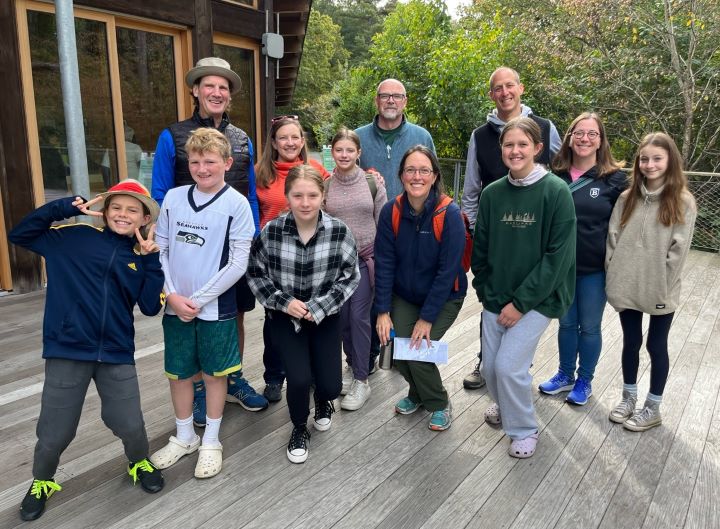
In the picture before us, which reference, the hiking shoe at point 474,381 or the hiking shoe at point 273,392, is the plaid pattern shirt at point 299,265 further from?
the hiking shoe at point 474,381

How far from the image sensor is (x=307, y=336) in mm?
2730

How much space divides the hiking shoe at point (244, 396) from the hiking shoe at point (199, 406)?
0.26 metres

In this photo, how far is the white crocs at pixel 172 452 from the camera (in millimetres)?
2605

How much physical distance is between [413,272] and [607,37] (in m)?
10.4

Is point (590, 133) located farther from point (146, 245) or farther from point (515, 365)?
point (146, 245)

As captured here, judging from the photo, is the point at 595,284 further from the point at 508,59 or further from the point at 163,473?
the point at 508,59

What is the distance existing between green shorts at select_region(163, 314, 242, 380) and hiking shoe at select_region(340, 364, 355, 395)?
97cm

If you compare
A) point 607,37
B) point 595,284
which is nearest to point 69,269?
point 595,284

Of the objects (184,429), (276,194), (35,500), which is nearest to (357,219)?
(276,194)

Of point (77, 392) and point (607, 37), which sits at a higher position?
point (607, 37)

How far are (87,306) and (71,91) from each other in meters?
1.53

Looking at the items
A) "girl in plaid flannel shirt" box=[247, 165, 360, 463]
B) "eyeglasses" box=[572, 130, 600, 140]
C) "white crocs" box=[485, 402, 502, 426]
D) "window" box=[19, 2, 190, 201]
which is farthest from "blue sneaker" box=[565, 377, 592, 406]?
"window" box=[19, 2, 190, 201]

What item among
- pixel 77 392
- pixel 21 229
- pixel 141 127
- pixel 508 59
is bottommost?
pixel 77 392

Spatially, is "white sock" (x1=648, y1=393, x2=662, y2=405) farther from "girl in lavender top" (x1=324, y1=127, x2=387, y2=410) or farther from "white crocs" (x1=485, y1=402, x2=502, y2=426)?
"girl in lavender top" (x1=324, y1=127, x2=387, y2=410)
